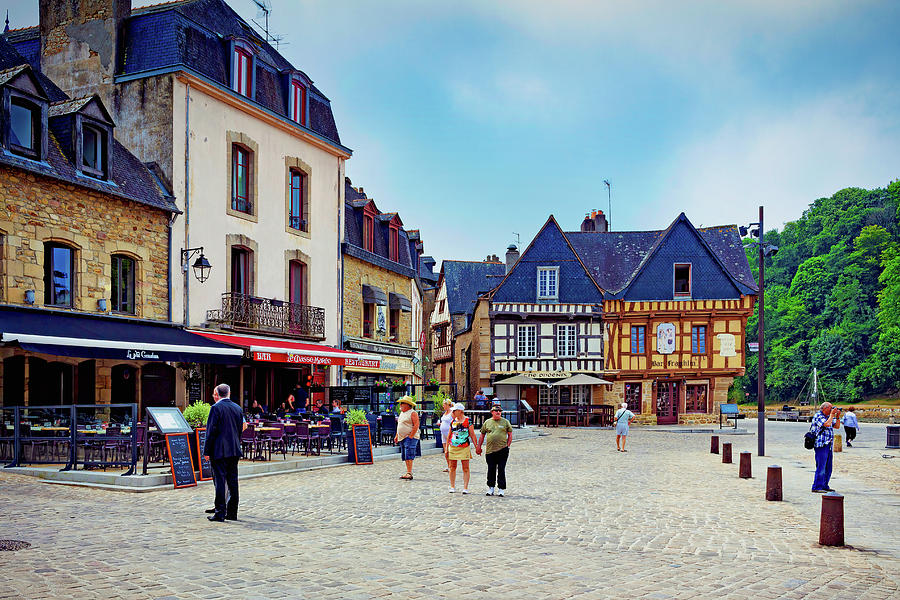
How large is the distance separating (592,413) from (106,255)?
22.7 meters

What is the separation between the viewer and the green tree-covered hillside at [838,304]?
5662 cm

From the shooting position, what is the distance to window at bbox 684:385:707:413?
36188mm

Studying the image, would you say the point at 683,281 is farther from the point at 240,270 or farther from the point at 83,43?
the point at 83,43

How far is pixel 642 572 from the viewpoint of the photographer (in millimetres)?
6559

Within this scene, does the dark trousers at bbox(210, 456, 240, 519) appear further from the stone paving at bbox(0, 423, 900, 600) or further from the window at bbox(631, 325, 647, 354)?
the window at bbox(631, 325, 647, 354)

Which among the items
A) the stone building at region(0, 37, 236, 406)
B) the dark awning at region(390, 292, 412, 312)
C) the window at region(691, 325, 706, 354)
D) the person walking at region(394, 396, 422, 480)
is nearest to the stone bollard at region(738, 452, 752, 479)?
the person walking at region(394, 396, 422, 480)

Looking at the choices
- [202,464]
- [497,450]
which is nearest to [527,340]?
[202,464]

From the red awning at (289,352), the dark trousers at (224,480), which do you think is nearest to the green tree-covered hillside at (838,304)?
the red awning at (289,352)

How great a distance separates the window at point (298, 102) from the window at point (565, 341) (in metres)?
17.0

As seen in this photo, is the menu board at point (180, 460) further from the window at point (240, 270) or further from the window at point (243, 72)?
the window at point (243, 72)

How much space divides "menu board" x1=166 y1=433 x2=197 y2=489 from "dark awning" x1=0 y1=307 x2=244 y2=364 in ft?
10.1

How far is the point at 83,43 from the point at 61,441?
11.5 metres

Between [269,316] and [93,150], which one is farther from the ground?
[93,150]

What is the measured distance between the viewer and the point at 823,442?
11758 mm
